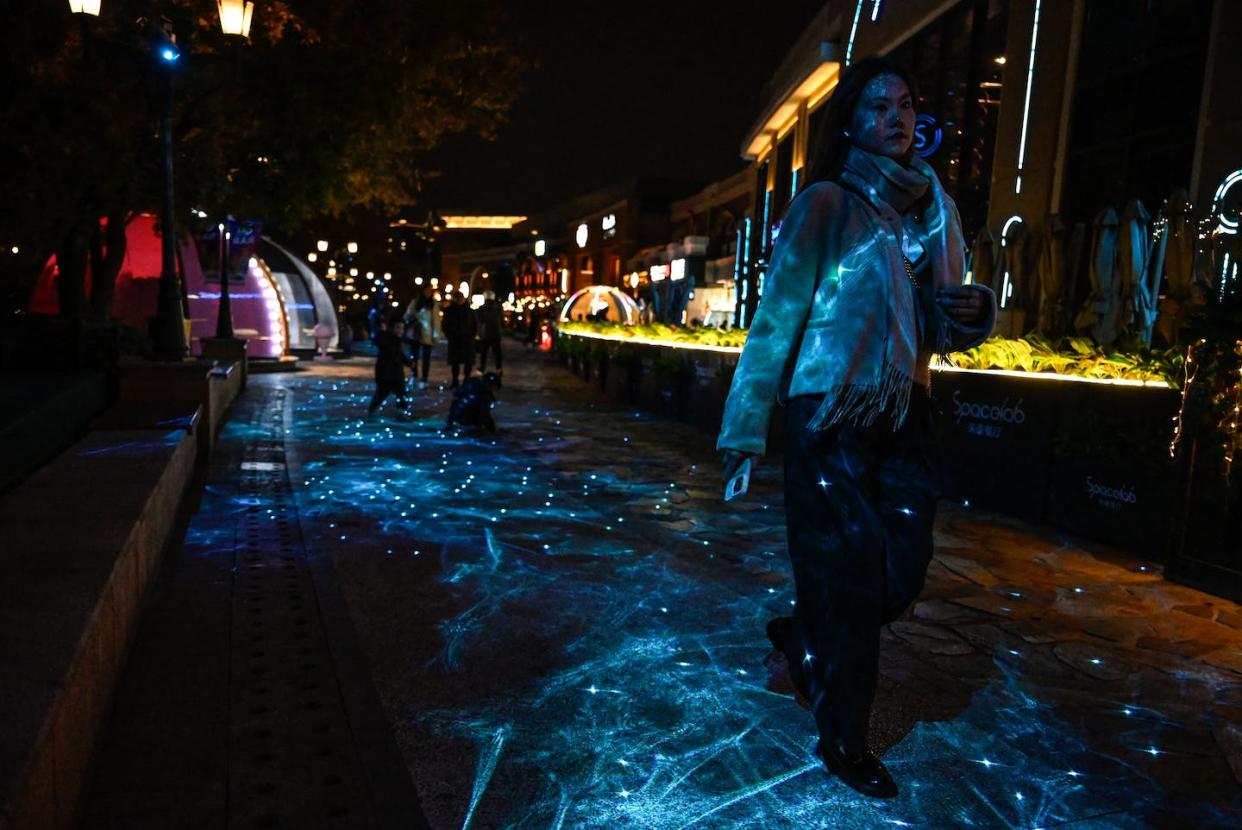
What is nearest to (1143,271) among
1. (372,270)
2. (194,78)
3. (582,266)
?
(194,78)

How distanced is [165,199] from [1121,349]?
9.30 m

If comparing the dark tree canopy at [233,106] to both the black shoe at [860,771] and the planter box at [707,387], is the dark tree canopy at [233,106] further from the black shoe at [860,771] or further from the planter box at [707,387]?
the black shoe at [860,771]

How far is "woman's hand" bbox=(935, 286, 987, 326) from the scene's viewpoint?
9.14 feet

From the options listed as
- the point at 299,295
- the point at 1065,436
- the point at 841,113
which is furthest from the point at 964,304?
the point at 299,295

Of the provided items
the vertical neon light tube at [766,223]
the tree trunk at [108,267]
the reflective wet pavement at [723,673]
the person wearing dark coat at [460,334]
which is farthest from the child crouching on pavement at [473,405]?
the vertical neon light tube at [766,223]

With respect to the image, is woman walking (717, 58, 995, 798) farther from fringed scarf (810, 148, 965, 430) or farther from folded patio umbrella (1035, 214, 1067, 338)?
folded patio umbrella (1035, 214, 1067, 338)

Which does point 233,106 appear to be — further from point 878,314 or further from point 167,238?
point 878,314

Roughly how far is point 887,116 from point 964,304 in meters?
0.63

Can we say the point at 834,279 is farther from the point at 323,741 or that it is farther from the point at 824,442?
the point at 323,741

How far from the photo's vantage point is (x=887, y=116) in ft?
9.22

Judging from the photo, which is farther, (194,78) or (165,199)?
(194,78)

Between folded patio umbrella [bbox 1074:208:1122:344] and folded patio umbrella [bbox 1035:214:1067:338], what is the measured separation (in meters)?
0.84

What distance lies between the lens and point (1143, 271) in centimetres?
1134

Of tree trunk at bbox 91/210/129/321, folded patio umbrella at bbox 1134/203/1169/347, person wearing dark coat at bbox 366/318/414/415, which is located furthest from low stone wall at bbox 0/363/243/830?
folded patio umbrella at bbox 1134/203/1169/347
